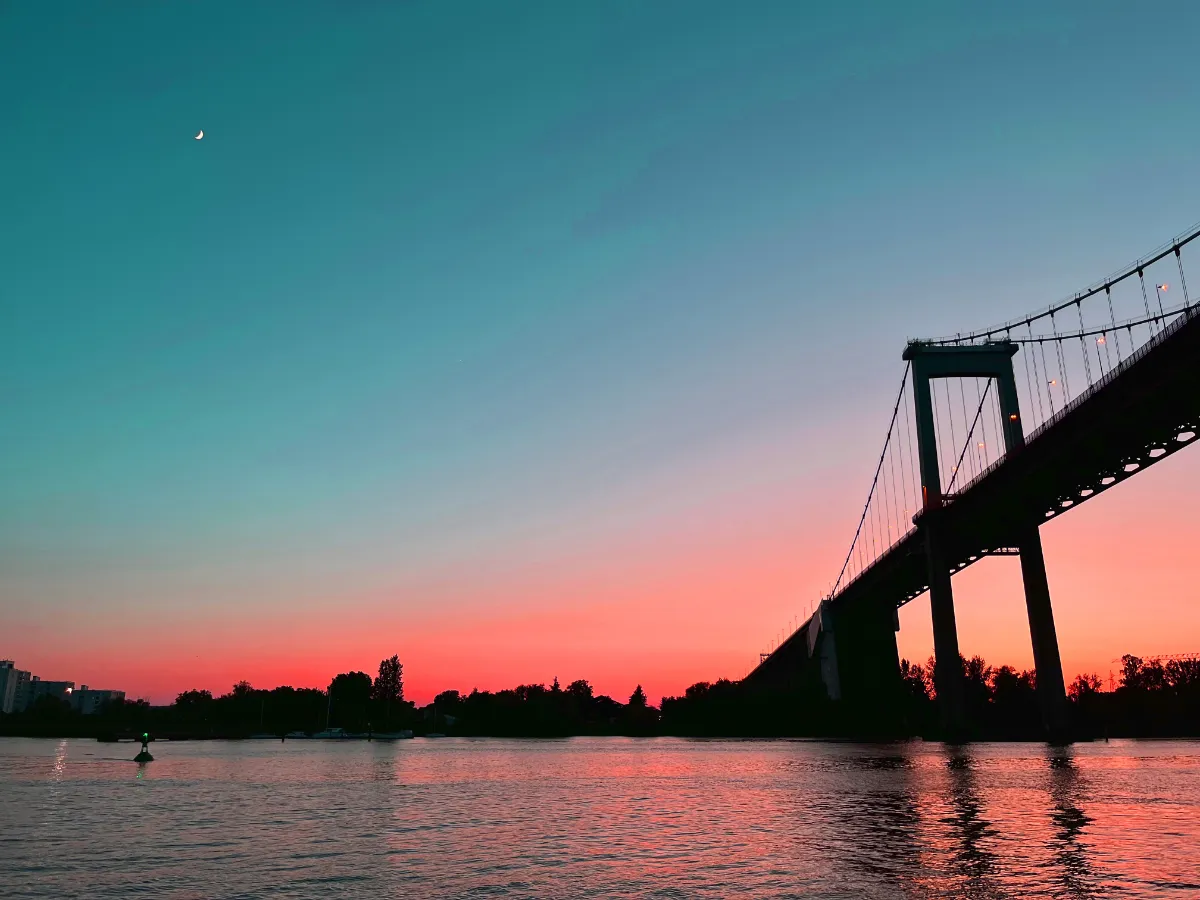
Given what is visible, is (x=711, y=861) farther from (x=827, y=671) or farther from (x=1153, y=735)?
(x=1153, y=735)

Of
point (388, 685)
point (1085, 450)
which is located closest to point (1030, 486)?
point (1085, 450)

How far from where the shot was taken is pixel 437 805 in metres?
36.1

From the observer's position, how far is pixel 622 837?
84.5ft

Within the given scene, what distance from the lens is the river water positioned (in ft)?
58.4

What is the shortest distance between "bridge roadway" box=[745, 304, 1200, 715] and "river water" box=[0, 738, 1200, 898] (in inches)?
700

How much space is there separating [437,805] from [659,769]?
99.3 ft

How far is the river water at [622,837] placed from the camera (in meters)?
17.8

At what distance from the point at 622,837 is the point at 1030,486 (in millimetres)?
47297

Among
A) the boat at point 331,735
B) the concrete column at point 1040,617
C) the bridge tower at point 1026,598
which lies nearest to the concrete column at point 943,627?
the bridge tower at point 1026,598

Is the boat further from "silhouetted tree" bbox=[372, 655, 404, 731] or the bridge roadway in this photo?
the bridge roadway

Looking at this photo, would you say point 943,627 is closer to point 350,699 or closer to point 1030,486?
point 1030,486

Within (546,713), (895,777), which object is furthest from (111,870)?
(546,713)

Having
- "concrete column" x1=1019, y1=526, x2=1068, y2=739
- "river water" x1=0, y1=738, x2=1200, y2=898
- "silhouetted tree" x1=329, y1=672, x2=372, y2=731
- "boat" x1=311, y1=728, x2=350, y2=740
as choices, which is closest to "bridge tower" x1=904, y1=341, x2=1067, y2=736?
"concrete column" x1=1019, y1=526, x2=1068, y2=739

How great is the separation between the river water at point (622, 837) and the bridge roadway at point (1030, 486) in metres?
17.8
